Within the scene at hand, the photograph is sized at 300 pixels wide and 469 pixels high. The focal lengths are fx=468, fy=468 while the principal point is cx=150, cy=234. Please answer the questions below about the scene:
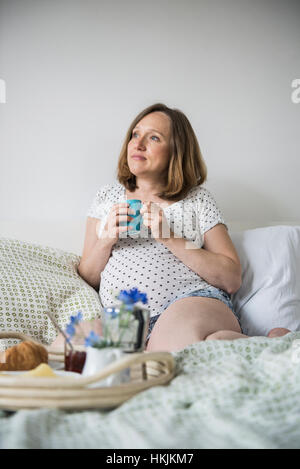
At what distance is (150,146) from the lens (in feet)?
5.33

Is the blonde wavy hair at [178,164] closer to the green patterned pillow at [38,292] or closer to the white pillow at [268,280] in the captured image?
the white pillow at [268,280]

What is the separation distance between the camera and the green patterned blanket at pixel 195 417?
0.62m

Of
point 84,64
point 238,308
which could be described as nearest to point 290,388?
point 238,308

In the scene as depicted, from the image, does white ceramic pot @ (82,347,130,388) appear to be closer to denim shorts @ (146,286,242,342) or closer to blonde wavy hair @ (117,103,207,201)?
denim shorts @ (146,286,242,342)

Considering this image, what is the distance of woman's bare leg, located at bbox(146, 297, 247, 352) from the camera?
1.18m

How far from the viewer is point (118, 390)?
733 millimetres

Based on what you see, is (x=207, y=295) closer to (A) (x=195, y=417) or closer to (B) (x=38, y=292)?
(B) (x=38, y=292)

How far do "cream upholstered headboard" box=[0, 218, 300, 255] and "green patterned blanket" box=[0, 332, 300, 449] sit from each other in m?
1.04

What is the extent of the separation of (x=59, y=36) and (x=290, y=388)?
173 cm

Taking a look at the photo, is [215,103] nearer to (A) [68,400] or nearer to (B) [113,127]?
(B) [113,127]

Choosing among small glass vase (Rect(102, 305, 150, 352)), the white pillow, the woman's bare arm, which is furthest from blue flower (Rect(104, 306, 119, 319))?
the white pillow
